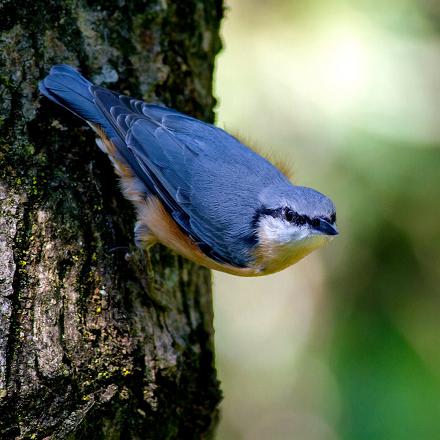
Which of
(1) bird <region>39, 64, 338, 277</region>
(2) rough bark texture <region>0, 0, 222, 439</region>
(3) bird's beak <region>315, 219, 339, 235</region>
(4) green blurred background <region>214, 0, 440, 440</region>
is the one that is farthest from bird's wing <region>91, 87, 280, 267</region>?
(4) green blurred background <region>214, 0, 440, 440</region>

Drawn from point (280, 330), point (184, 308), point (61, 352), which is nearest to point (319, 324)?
point (280, 330)

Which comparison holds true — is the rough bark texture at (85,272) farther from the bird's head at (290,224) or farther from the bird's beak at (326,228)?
the bird's beak at (326,228)

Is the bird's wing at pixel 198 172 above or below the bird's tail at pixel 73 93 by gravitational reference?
below

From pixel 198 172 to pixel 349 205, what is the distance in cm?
171

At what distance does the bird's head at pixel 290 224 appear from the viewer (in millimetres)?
3008

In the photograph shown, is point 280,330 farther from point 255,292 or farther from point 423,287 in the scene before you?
point 423,287

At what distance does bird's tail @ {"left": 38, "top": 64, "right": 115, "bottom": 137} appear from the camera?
111 inches

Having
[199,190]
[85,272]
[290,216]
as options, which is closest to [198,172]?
[199,190]

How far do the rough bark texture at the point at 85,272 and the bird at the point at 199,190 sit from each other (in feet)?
0.36

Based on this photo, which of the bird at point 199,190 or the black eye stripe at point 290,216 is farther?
the bird at point 199,190

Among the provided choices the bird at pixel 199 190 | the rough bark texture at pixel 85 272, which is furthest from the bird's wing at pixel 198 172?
the rough bark texture at pixel 85 272

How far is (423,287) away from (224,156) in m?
2.17

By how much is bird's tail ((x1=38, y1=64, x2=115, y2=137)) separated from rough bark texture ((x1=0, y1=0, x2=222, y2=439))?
0.05 meters

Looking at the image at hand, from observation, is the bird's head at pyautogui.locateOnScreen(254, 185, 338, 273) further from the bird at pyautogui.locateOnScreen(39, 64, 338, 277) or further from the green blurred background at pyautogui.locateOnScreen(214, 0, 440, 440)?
the green blurred background at pyautogui.locateOnScreen(214, 0, 440, 440)
